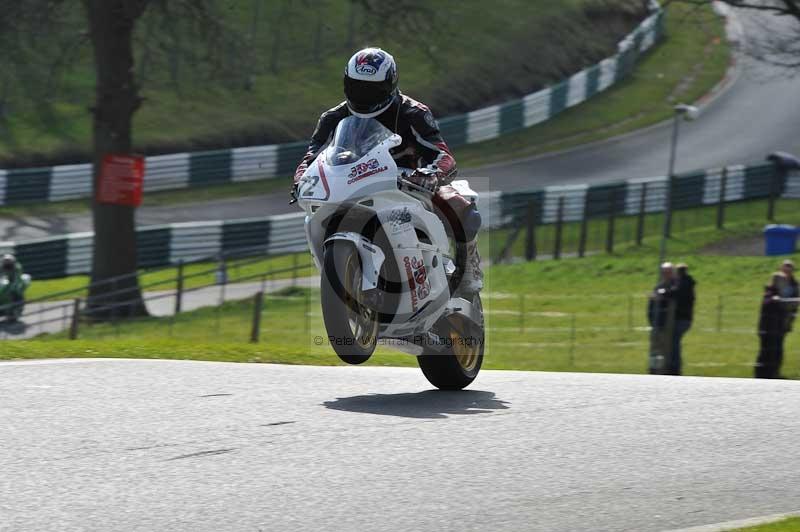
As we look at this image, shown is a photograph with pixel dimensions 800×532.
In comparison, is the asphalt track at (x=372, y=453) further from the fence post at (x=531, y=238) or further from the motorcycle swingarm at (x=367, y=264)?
the fence post at (x=531, y=238)

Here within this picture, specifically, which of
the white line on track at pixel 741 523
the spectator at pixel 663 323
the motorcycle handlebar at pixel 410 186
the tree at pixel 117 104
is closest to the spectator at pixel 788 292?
the spectator at pixel 663 323

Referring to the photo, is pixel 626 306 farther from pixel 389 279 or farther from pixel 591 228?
pixel 389 279

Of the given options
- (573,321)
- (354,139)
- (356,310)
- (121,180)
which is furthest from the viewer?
(121,180)

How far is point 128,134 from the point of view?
21.2 meters

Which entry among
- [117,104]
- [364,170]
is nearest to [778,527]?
[364,170]

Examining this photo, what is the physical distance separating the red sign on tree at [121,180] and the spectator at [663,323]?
8.78 metres

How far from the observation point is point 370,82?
766 centimetres

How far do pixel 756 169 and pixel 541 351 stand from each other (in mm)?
20765

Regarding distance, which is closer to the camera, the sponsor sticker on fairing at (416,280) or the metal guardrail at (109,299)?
the sponsor sticker on fairing at (416,280)

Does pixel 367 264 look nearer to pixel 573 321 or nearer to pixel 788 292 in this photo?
pixel 788 292

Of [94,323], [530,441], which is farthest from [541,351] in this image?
[530,441]

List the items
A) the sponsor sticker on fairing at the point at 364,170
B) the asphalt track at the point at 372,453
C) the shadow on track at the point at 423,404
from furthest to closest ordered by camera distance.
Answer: the sponsor sticker on fairing at the point at 364,170 < the shadow on track at the point at 423,404 < the asphalt track at the point at 372,453

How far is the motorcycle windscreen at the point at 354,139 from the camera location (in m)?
7.46

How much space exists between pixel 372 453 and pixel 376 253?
1.70m
